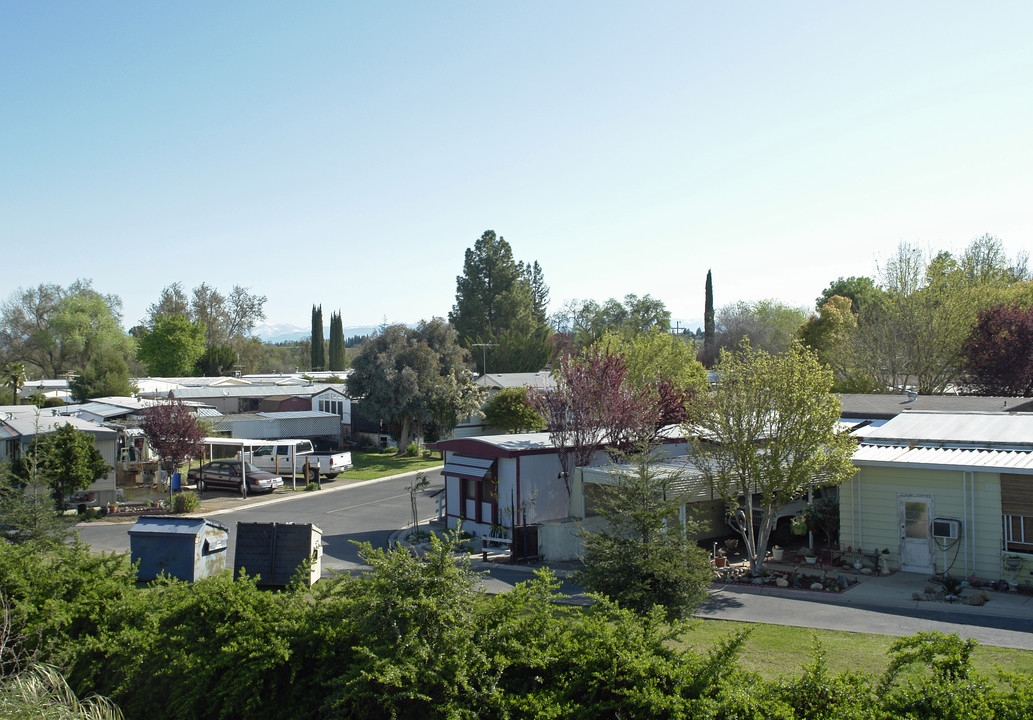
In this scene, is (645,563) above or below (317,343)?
below

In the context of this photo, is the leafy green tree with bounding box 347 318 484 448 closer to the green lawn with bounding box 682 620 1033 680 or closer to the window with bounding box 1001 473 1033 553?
the window with bounding box 1001 473 1033 553

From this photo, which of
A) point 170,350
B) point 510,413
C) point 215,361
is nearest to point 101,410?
point 510,413

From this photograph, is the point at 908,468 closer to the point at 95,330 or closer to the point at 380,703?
the point at 380,703

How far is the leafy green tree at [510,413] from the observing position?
38.3m

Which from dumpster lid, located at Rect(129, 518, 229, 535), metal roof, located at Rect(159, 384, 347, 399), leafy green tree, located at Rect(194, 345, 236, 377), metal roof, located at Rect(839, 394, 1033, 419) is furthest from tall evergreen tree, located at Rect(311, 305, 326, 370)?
dumpster lid, located at Rect(129, 518, 229, 535)

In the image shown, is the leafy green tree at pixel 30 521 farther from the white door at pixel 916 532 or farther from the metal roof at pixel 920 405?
the metal roof at pixel 920 405

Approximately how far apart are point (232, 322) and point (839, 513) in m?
81.1

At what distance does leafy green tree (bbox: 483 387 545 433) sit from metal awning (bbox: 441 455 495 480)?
15.3 metres

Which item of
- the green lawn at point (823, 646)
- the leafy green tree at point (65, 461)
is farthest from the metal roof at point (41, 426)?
the green lawn at point (823, 646)

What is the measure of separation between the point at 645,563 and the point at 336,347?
95.7 meters

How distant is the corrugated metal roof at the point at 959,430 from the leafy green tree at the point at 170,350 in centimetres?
7008

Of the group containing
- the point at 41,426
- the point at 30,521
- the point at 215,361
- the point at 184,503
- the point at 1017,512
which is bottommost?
the point at 184,503

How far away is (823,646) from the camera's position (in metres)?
9.61

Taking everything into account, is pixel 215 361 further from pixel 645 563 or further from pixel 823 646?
pixel 823 646
